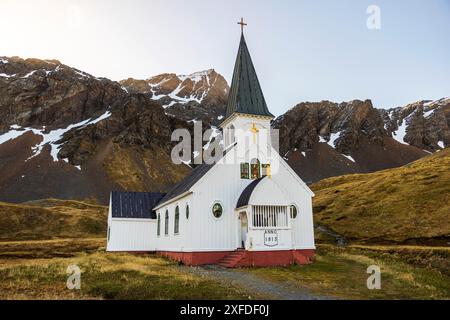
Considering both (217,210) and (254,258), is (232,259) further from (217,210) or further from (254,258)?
(217,210)

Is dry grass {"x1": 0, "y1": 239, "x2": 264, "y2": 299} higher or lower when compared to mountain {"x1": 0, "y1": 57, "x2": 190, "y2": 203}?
lower

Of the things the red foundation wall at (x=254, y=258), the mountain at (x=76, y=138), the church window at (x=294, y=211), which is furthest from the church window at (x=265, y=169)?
the mountain at (x=76, y=138)

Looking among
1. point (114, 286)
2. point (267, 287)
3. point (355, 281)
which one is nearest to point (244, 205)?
point (355, 281)

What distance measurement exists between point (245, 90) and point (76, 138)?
128m

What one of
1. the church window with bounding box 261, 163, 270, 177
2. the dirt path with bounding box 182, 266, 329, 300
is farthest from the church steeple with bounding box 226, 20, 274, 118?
the dirt path with bounding box 182, 266, 329, 300

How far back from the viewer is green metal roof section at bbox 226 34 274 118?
101 feet

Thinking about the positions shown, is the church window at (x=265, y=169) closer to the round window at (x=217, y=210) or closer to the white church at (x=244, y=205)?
the white church at (x=244, y=205)

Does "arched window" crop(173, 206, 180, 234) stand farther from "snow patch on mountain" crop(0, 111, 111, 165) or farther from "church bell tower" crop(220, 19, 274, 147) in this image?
"snow patch on mountain" crop(0, 111, 111, 165)

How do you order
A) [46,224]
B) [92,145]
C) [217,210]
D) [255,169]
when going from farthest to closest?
1. [92,145]
2. [46,224]
3. [255,169]
4. [217,210]

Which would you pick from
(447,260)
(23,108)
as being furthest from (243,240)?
(23,108)

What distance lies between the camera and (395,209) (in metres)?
51.6

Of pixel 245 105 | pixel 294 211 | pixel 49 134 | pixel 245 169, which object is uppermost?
pixel 49 134

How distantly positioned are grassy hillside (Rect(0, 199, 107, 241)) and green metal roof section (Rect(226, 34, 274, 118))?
5098 centimetres

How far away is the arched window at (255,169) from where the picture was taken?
28969mm
